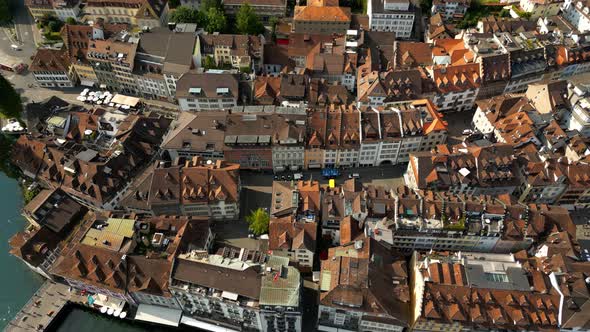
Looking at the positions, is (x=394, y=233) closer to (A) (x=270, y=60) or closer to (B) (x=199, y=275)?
(B) (x=199, y=275)

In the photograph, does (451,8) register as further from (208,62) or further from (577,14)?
(208,62)

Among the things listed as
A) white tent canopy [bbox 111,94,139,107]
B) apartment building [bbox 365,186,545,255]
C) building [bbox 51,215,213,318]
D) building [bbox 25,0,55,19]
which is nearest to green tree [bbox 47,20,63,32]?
building [bbox 25,0,55,19]

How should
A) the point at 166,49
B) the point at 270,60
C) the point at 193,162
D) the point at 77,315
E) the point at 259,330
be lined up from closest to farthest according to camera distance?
the point at 259,330 < the point at 77,315 < the point at 193,162 < the point at 166,49 < the point at 270,60

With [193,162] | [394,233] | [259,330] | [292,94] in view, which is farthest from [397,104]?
[259,330]

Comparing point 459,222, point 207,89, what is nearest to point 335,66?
point 207,89

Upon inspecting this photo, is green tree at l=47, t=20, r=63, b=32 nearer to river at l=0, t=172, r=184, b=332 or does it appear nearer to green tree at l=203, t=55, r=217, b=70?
A: green tree at l=203, t=55, r=217, b=70

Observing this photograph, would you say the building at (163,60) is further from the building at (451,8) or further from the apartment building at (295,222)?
the building at (451,8)
